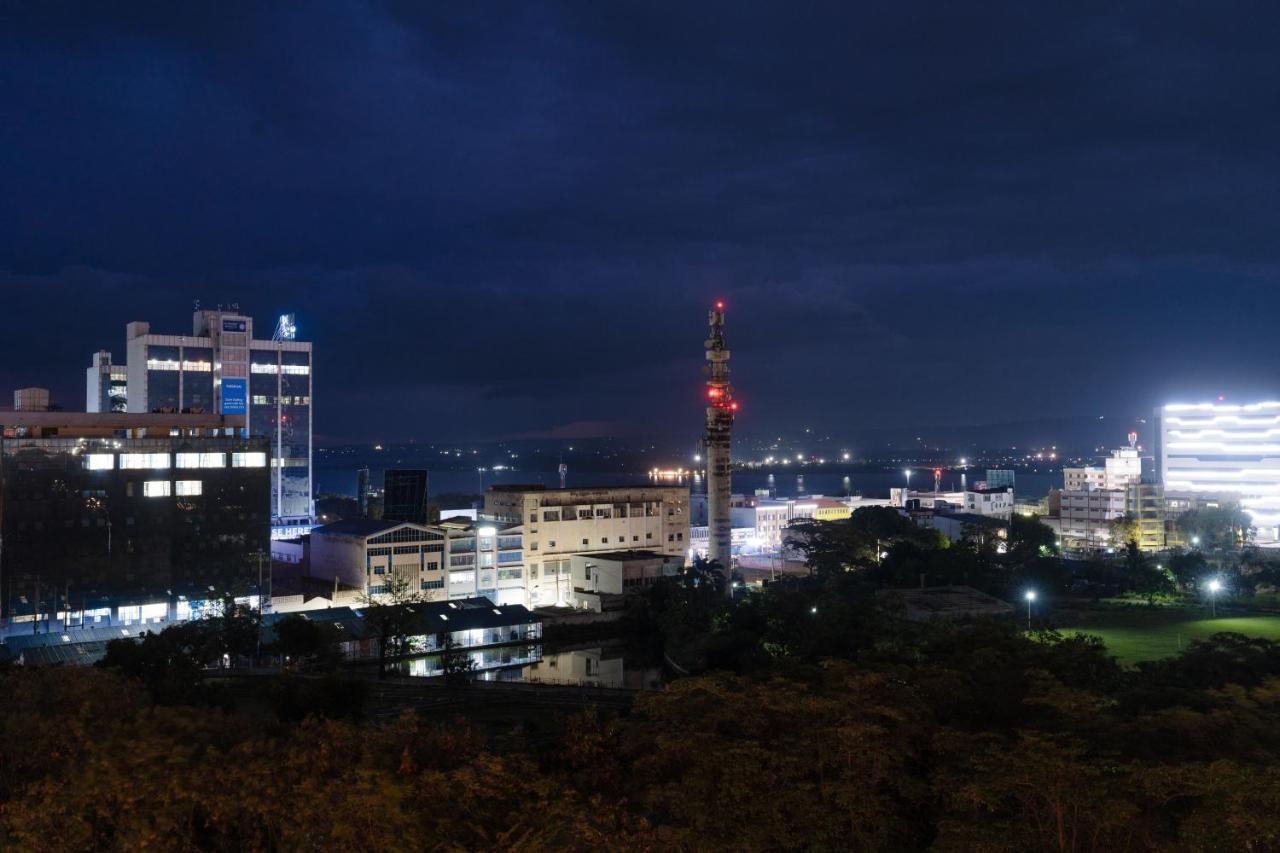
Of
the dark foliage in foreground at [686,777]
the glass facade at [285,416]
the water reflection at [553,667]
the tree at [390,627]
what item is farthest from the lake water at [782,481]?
the dark foliage in foreground at [686,777]

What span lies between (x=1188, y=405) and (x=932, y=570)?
136 ft

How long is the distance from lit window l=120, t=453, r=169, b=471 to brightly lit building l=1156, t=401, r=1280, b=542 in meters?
63.6

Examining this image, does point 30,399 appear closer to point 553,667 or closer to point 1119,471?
point 553,667

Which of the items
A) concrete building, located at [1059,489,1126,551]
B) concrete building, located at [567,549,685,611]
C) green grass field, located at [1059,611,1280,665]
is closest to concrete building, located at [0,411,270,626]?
concrete building, located at [567,549,685,611]

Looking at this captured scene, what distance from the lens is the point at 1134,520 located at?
203 feet

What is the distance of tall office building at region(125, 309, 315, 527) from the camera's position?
66625 millimetres

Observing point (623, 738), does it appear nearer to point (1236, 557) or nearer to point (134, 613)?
point (134, 613)

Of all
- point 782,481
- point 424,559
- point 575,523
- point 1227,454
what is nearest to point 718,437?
point 575,523

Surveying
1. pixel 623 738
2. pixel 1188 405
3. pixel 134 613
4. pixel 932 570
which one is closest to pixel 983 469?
pixel 1188 405

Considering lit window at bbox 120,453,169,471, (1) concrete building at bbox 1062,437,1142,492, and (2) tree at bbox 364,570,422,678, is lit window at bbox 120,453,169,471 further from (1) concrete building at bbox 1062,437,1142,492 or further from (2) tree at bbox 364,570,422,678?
(1) concrete building at bbox 1062,437,1142,492

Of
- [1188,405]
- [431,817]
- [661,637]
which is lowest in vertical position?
[661,637]

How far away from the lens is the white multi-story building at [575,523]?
4725 cm

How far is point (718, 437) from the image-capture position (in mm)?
50594

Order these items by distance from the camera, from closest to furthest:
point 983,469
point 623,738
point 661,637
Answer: point 623,738 < point 661,637 < point 983,469
